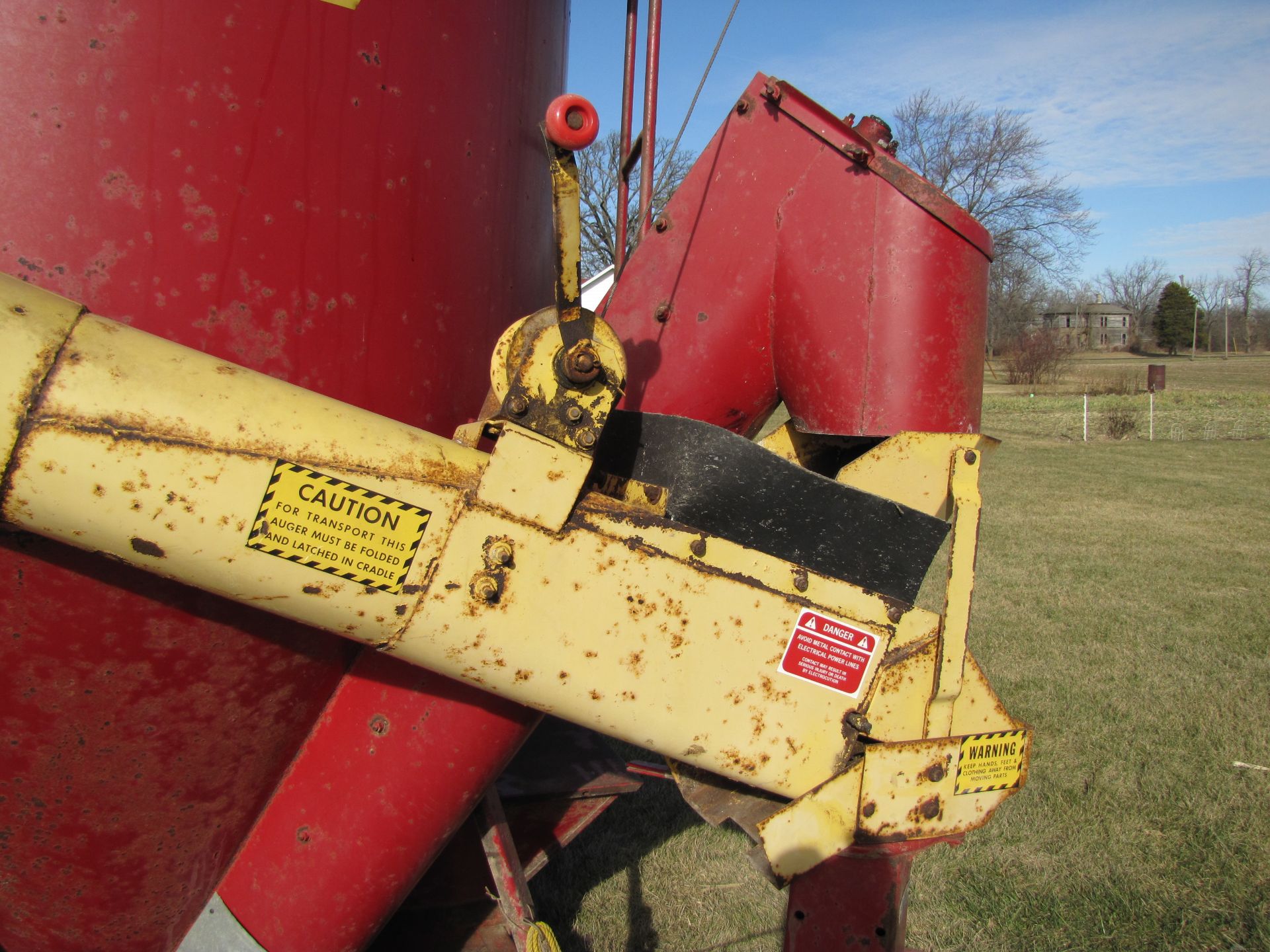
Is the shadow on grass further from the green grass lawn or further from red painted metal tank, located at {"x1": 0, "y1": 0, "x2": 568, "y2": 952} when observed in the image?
red painted metal tank, located at {"x1": 0, "y1": 0, "x2": 568, "y2": 952}

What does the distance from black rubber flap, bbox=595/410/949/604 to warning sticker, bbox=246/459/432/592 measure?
1.41 feet

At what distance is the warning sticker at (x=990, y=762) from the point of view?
154 cm

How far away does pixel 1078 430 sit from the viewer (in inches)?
723

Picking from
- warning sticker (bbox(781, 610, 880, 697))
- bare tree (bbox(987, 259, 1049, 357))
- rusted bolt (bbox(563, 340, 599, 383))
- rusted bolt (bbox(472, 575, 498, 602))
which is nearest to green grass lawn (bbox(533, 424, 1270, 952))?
warning sticker (bbox(781, 610, 880, 697))

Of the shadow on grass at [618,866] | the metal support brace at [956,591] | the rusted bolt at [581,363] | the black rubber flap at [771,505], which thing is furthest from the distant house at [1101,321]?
the rusted bolt at [581,363]

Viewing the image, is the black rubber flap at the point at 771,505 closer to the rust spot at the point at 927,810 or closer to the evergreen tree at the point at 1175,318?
the rust spot at the point at 927,810

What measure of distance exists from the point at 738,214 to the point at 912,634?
892 mm

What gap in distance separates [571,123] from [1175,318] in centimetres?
7058

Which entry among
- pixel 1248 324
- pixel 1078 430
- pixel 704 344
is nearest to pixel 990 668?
pixel 704 344

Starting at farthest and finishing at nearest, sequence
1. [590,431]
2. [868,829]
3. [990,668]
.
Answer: [990,668]
[868,829]
[590,431]

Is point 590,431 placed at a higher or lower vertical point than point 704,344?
lower

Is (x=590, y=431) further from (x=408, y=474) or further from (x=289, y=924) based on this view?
(x=289, y=924)

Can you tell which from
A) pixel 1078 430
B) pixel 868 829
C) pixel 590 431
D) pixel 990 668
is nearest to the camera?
pixel 590 431

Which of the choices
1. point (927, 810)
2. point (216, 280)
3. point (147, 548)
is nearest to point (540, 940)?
point (927, 810)
